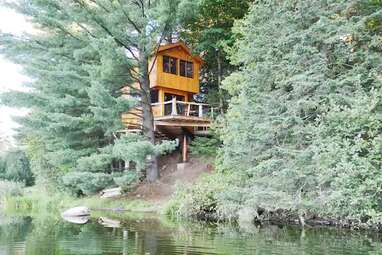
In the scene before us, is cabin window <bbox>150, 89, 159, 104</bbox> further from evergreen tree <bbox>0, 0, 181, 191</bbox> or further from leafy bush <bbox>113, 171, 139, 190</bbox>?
leafy bush <bbox>113, 171, 139, 190</bbox>

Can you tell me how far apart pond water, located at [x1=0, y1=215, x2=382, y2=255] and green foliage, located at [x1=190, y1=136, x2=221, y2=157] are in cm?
829

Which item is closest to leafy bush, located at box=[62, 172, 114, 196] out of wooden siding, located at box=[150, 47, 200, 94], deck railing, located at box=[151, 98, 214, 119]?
deck railing, located at box=[151, 98, 214, 119]

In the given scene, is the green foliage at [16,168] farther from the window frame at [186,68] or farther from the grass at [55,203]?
the window frame at [186,68]

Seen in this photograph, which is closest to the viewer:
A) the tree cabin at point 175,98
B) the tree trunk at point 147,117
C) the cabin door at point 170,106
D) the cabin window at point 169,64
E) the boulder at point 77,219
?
the boulder at point 77,219

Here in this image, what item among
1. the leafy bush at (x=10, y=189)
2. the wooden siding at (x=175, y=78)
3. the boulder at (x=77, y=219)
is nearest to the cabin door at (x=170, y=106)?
the wooden siding at (x=175, y=78)

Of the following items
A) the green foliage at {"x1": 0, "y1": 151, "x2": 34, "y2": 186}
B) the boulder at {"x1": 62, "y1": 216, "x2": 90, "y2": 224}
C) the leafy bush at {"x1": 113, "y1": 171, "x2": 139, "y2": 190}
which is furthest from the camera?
the green foliage at {"x1": 0, "y1": 151, "x2": 34, "y2": 186}

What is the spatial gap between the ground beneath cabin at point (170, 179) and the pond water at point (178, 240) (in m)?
6.31

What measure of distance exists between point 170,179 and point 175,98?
12.9 feet

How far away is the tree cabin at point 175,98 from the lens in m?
22.8

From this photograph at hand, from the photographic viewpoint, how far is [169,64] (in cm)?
2461

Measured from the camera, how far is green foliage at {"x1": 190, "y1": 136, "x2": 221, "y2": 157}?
22.5 meters

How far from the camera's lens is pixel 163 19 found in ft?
65.7

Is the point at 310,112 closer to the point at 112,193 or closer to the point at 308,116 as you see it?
the point at 308,116

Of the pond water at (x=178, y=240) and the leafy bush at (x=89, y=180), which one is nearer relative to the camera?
the pond water at (x=178, y=240)
